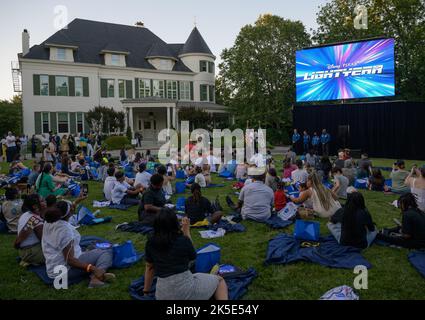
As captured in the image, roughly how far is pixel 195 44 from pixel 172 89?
5.70 meters

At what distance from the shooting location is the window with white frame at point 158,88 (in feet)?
121

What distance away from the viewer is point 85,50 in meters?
33.8

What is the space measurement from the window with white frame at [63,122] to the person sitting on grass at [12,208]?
25.8m

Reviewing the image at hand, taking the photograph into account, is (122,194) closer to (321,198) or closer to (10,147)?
(321,198)

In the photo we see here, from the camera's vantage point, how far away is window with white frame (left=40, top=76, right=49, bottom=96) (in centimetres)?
3062

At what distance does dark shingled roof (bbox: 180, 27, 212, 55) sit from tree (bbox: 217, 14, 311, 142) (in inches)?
182

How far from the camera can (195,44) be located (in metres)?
39.1

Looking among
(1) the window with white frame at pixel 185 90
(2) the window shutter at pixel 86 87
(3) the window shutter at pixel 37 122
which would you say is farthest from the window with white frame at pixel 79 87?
(1) the window with white frame at pixel 185 90

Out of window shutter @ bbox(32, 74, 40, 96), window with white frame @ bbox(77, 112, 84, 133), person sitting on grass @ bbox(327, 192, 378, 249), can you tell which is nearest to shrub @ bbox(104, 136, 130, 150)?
window with white frame @ bbox(77, 112, 84, 133)

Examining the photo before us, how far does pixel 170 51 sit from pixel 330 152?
888 inches

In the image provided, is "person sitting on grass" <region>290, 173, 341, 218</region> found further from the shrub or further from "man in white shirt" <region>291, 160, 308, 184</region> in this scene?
the shrub

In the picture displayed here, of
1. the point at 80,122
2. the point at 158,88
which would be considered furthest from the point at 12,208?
the point at 158,88

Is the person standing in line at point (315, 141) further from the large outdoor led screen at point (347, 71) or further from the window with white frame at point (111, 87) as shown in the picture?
the window with white frame at point (111, 87)
